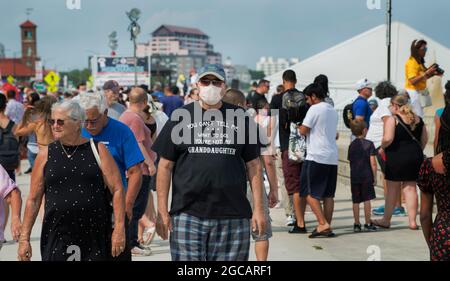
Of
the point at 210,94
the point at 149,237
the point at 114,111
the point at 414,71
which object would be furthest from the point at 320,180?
the point at 210,94

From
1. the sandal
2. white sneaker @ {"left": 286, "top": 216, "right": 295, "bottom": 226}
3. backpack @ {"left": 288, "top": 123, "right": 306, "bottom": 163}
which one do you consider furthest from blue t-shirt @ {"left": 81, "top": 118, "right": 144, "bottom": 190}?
white sneaker @ {"left": 286, "top": 216, "right": 295, "bottom": 226}

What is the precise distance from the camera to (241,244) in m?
5.46

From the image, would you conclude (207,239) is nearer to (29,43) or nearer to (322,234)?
(322,234)

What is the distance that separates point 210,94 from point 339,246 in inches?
174

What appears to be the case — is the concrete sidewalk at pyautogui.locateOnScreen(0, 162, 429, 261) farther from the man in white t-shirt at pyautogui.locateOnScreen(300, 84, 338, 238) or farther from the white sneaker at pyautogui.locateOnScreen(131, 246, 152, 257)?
the man in white t-shirt at pyautogui.locateOnScreen(300, 84, 338, 238)

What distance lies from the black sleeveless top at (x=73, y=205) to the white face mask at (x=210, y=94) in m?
0.85

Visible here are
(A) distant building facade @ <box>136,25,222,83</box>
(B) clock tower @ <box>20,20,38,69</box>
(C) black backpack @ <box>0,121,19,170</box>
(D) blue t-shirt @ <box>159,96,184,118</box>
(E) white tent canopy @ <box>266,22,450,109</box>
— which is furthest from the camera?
(A) distant building facade @ <box>136,25,222,83</box>

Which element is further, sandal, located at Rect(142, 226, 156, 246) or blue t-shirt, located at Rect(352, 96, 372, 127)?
blue t-shirt, located at Rect(352, 96, 372, 127)

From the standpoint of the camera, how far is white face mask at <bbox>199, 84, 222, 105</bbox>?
17.8ft

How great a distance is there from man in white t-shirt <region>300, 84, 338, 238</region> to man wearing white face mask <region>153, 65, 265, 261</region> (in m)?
4.18

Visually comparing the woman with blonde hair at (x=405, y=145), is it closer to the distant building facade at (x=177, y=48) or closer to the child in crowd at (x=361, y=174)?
the child in crowd at (x=361, y=174)

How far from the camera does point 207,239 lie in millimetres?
5434
